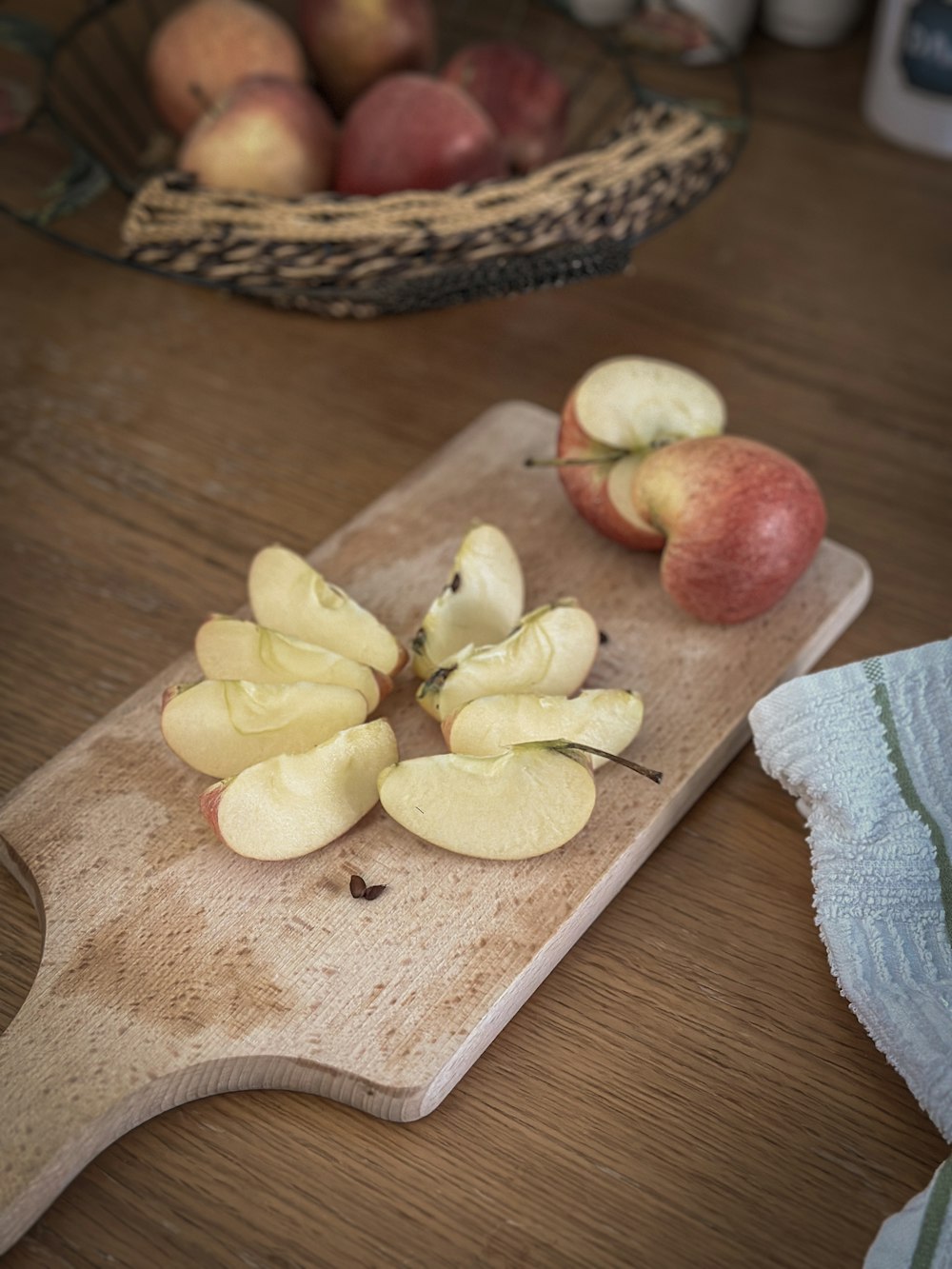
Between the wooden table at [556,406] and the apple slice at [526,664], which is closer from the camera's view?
the wooden table at [556,406]

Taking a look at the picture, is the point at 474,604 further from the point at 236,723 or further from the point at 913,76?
the point at 913,76

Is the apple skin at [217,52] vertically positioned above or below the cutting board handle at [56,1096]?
above

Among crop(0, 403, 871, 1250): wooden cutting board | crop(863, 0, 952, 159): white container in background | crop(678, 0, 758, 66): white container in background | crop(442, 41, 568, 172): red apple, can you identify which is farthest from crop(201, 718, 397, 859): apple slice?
crop(678, 0, 758, 66): white container in background

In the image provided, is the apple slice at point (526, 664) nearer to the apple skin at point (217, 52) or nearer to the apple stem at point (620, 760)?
the apple stem at point (620, 760)

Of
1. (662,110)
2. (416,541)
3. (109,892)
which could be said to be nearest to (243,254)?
(416,541)

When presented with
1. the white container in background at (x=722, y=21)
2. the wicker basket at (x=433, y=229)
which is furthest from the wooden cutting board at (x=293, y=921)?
the white container in background at (x=722, y=21)

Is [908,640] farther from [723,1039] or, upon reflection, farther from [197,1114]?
[197,1114]

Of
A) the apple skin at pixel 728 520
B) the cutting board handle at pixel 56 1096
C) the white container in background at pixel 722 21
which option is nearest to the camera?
the cutting board handle at pixel 56 1096

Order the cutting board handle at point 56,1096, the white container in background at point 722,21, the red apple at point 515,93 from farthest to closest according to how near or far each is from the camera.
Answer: the white container in background at point 722,21
the red apple at point 515,93
the cutting board handle at point 56,1096
